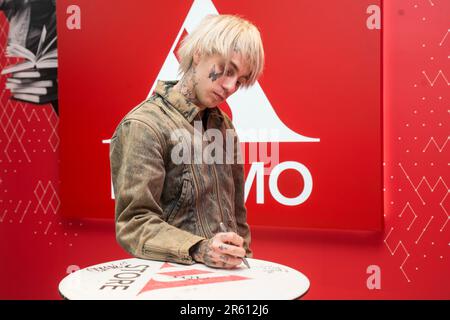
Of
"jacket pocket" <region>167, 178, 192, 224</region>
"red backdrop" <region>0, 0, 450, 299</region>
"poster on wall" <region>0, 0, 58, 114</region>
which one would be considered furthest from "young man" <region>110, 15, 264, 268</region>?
"poster on wall" <region>0, 0, 58, 114</region>

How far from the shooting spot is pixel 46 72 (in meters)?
2.64

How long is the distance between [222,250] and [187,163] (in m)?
0.25

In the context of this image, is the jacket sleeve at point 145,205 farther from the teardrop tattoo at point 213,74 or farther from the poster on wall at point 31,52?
the poster on wall at point 31,52

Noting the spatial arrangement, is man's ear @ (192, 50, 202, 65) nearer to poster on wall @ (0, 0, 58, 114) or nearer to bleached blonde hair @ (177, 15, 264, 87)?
bleached blonde hair @ (177, 15, 264, 87)

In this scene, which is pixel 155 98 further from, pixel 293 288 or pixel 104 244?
pixel 104 244

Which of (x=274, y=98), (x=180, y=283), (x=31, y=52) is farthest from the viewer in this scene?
(x=31, y=52)

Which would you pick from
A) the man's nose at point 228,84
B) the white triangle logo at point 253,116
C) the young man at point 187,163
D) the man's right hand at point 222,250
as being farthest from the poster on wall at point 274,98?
the man's right hand at point 222,250

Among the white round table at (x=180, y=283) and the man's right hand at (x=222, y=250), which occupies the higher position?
the man's right hand at (x=222, y=250)

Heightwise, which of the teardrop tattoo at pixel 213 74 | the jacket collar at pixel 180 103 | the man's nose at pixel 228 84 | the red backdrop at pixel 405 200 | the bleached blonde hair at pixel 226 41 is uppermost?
the bleached blonde hair at pixel 226 41

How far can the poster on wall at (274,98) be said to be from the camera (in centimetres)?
213

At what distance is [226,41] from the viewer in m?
1.23

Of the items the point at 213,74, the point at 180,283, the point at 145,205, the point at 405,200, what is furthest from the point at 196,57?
the point at 405,200

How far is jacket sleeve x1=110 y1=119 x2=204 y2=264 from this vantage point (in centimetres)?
112

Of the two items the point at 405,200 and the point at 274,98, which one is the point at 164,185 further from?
the point at 405,200
